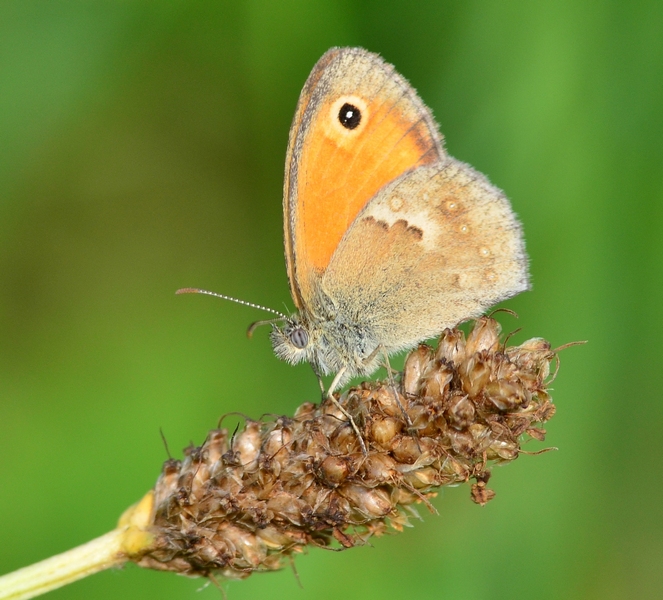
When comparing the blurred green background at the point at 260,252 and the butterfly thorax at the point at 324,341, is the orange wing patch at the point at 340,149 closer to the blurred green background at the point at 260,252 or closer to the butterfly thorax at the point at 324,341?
the butterfly thorax at the point at 324,341

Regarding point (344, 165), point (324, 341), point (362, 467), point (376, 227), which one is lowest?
point (362, 467)

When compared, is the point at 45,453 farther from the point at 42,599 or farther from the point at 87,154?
the point at 87,154

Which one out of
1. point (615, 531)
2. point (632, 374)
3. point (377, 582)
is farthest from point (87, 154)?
point (615, 531)

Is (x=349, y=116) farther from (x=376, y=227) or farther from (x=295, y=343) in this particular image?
(x=295, y=343)

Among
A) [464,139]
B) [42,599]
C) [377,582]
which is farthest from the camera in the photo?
[464,139]

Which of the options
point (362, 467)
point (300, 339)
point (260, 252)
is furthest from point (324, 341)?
point (260, 252)

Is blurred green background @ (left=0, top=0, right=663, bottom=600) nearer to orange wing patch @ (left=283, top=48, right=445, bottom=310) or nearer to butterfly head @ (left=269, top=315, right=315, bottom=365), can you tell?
orange wing patch @ (left=283, top=48, right=445, bottom=310)

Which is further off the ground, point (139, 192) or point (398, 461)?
point (139, 192)
